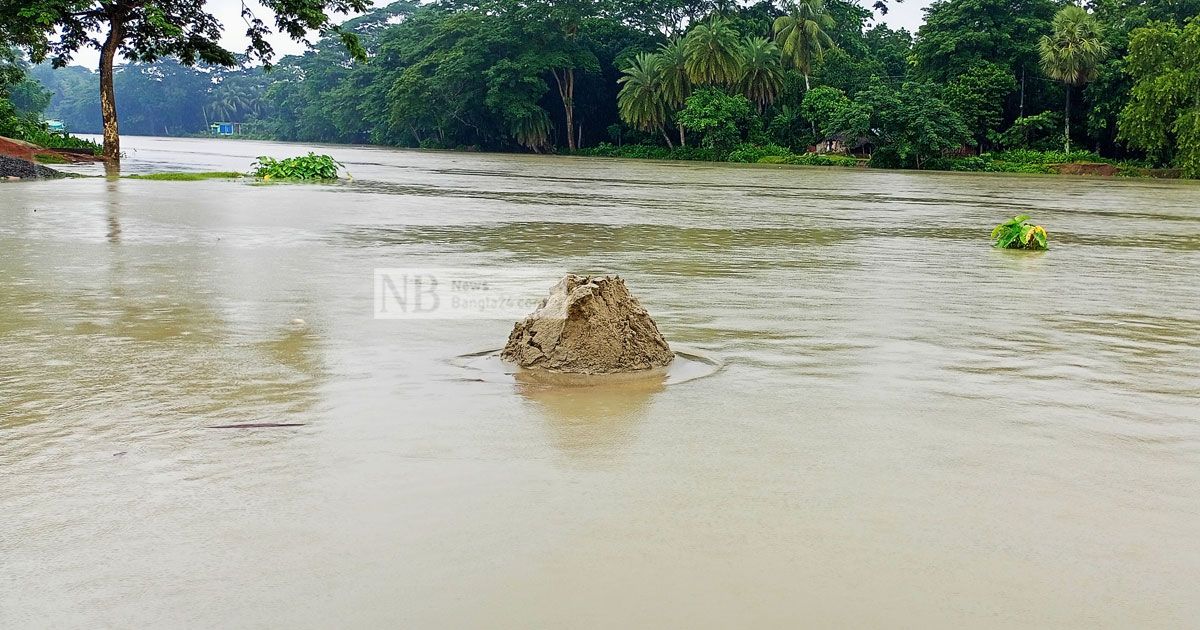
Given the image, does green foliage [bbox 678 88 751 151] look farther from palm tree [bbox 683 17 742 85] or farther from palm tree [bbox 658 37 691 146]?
palm tree [bbox 658 37 691 146]

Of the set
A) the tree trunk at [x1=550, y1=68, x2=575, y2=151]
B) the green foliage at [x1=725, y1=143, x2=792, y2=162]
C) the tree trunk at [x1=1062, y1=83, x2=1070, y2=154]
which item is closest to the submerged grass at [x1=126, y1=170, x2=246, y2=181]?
the green foliage at [x1=725, y1=143, x2=792, y2=162]

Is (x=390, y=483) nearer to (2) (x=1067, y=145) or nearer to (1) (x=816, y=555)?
(1) (x=816, y=555)

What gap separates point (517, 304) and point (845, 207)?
13.6m

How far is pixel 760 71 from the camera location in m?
55.9

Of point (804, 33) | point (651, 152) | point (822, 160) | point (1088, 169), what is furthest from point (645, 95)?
point (1088, 169)

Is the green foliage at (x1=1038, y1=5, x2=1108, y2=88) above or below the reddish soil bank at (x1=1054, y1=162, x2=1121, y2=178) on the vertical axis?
above

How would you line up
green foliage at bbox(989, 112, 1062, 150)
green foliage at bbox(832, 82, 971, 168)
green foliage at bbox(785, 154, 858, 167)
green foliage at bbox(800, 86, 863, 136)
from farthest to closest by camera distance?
green foliage at bbox(785, 154, 858, 167) → green foliage at bbox(800, 86, 863, 136) → green foliage at bbox(989, 112, 1062, 150) → green foliage at bbox(832, 82, 971, 168)

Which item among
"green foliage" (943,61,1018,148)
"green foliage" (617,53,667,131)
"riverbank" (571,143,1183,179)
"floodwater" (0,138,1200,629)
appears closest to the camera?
A: "floodwater" (0,138,1200,629)

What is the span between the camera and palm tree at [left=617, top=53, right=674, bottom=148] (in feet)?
189

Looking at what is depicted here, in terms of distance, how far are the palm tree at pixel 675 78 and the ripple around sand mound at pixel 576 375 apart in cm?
5218

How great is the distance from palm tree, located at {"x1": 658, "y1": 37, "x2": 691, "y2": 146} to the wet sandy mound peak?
5231 centimetres

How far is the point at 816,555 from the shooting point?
124 inches

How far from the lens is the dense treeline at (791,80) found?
4566 centimetres

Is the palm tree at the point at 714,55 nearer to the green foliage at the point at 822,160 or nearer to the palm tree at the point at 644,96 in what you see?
A: the palm tree at the point at 644,96
